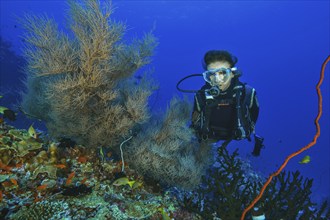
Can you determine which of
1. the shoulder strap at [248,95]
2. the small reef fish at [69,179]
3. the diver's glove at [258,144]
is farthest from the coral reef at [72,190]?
the shoulder strap at [248,95]

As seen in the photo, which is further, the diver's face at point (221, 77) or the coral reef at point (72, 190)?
the diver's face at point (221, 77)

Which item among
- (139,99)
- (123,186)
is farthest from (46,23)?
(123,186)

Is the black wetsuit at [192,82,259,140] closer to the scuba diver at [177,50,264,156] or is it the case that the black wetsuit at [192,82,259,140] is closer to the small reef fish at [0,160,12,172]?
the scuba diver at [177,50,264,156]

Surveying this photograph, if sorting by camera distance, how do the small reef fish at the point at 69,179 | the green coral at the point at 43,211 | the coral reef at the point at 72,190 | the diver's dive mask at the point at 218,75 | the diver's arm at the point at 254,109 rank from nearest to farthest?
the green coral at the point at 43,211 < the coral reef at the point at 72,190 < the small reef fish at the point at 69,179 < the diver's dive mask at the point at 218,75 < the diver's arm at the point at 254,109

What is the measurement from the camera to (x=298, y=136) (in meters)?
62.6

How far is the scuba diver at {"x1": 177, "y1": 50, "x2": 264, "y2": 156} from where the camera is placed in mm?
4883

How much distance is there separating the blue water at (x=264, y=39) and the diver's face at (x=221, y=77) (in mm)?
57245

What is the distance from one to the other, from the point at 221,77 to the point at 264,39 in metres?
113

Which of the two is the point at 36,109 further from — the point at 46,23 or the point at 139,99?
the point at 139,99

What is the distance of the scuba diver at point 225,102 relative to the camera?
4883mm

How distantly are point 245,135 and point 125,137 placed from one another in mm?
2623

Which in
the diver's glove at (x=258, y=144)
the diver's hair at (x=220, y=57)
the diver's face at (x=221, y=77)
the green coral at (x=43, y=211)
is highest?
the diver's hair at (x=220, y=57)

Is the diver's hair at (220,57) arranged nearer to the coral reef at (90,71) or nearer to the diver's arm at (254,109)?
the diver's arm at (254,109)

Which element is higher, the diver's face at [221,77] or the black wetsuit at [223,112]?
the diver's face at [221,77]
